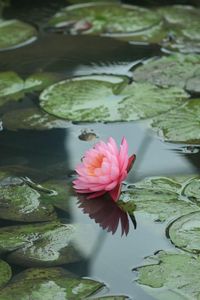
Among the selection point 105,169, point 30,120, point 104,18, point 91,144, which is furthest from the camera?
point 104,18

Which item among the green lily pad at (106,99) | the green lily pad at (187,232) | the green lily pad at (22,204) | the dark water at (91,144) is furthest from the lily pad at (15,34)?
the green lily pad at (187,232)

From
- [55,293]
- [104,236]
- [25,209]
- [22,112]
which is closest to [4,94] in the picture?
[22,112]

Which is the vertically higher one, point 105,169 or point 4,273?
point 105,169

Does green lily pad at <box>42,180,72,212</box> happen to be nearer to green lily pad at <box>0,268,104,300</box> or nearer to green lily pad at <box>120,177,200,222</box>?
green lily pad at <box>120,177,200,222</box>

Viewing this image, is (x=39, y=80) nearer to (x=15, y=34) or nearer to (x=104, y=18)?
(x=15, y=34)

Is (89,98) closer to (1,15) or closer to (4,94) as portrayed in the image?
(4,94)

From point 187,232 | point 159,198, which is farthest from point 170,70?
point 187,232

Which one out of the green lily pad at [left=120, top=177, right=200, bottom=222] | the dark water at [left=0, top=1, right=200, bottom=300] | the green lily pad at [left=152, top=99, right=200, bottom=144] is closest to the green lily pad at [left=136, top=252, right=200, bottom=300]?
the dark water at [left=0, top=1, right=200, bottom=300]
